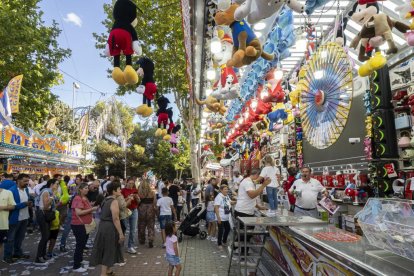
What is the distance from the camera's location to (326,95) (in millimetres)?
9664

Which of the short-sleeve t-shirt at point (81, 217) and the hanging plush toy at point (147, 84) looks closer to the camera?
the short-sleeve t-shirt at point (81, 217)

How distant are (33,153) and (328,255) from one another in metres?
19.5

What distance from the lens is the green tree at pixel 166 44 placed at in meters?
14.4

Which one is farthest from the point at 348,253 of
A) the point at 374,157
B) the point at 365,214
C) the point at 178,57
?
the point at 178,57

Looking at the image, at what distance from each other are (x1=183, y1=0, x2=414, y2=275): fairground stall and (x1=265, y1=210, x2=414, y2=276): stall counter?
12 mm

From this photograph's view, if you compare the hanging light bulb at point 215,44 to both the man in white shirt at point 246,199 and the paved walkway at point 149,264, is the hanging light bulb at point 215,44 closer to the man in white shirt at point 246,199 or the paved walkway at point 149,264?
the man in white shirt at point 246,199

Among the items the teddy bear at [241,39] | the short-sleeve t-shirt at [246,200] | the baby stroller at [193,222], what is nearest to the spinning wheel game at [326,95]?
the short-sleeve t-shirt at [246,200]

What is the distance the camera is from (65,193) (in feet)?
31.4

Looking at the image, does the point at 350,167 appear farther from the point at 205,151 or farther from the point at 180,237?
the point at 205,151

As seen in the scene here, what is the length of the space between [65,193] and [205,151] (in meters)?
22.2

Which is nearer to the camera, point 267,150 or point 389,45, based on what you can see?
point 389,45

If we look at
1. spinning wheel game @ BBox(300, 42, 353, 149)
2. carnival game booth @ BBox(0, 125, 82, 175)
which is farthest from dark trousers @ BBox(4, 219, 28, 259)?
carnival game booth @ BBox(0, 125, 82, 175)

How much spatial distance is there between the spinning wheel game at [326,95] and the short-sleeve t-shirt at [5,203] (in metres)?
8.48

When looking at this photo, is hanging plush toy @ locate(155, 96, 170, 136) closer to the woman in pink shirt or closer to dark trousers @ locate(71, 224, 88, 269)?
the woman in pink shirt
